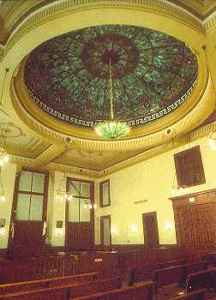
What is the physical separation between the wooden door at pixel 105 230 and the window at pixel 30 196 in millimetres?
4345

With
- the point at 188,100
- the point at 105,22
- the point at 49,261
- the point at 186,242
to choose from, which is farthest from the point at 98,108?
the point at 186,242

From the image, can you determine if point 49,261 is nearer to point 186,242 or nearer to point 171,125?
point 186,242

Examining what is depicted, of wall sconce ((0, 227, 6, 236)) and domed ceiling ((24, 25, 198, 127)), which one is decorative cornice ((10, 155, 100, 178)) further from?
domed ceiling ((24, 25, 198, 127))

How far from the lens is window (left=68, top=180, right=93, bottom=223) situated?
620 inches

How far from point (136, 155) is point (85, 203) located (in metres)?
5.10

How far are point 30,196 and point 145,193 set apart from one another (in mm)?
6768

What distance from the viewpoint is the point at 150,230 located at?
1310 cm

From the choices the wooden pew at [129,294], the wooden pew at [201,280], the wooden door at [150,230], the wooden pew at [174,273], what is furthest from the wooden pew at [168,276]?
the wooden door at [150,230]

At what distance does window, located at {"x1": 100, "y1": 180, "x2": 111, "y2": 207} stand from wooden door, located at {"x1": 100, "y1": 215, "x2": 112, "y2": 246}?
938mm

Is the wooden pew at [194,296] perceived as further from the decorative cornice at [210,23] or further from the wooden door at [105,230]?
the wooden door at [105,230]

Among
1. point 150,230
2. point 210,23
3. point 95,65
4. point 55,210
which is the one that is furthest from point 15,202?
point 210,23

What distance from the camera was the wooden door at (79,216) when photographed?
15.1 m

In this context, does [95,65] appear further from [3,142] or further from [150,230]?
[150,230]

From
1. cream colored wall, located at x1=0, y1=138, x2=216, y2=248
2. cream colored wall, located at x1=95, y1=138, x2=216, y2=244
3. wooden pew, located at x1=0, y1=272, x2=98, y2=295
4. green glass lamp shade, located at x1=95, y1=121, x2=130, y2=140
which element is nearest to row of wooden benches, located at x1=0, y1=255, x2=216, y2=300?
wooden pew, located at x1=0, y1=272, x2=98, y2=295
